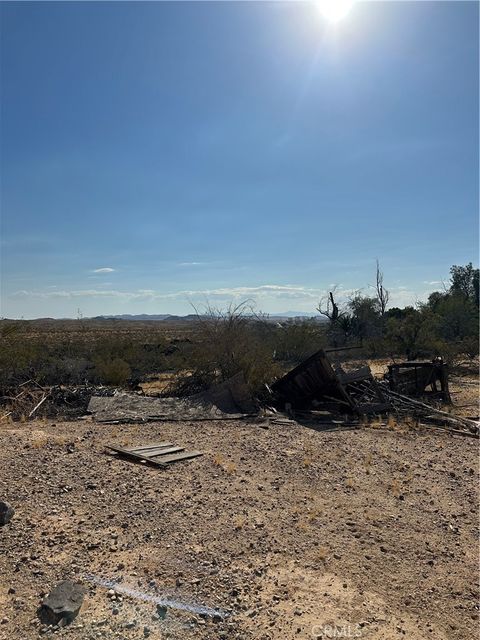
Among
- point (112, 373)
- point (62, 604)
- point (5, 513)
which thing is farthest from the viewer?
point (112, 373)

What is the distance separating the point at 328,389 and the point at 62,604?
10.3 m

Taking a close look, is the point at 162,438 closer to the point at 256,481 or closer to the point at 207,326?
the point at 256,481

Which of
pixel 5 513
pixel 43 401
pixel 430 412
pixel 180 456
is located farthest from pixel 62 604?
pixel 430 412

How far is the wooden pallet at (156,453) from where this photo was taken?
8469mm

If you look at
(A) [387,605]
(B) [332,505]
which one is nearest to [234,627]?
(A) [387,605]

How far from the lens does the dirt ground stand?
14.4ft

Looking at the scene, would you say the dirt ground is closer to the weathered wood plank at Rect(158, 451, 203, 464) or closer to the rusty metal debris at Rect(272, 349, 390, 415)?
the weathered wood plank at Rect(158, 451, 203, 464)

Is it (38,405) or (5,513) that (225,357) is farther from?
(5,513)

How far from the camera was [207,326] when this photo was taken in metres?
17.1

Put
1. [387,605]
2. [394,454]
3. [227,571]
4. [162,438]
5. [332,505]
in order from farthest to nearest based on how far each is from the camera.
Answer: [162,438] < [394,454] < [332,505] < [227,571] < [387,605]

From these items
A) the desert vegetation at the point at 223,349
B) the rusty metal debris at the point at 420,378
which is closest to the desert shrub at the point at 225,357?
the desert vegetation at the point at 223,349

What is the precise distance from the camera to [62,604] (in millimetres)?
4309

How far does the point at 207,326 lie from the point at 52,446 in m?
8.71

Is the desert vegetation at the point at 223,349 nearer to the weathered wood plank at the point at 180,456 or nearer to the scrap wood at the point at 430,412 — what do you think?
the scrap wood at the point at 430,412
